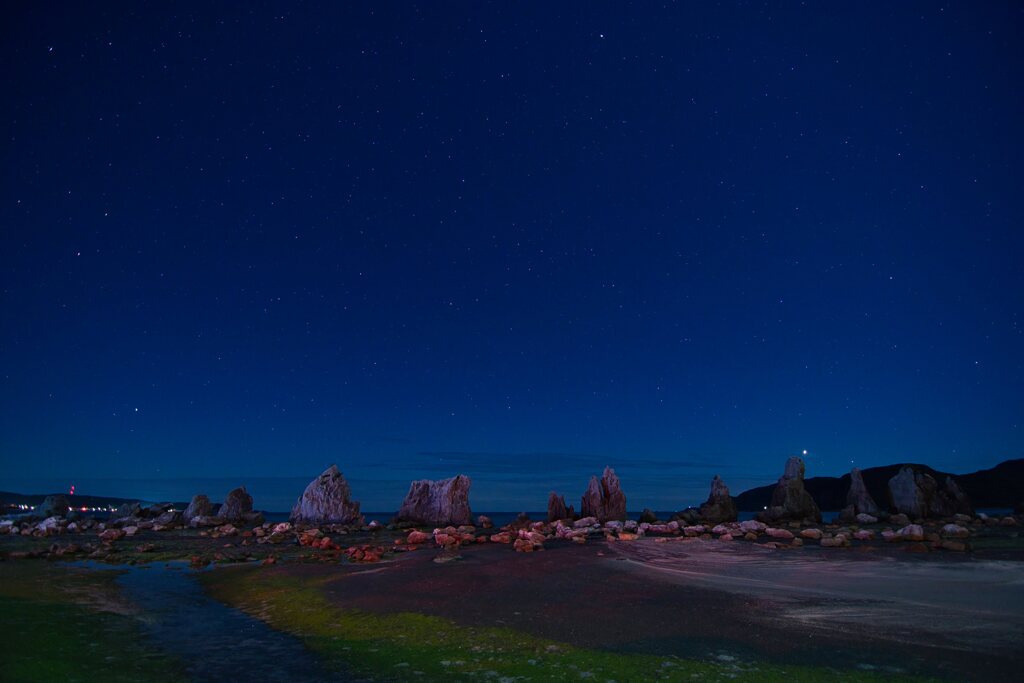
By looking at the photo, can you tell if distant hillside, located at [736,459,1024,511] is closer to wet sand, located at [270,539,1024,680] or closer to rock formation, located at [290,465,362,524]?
rock formation, located at [290,465,362,524]

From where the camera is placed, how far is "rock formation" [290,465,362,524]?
51719 millimetres

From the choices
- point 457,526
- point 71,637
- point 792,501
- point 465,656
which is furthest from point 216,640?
point 792,501

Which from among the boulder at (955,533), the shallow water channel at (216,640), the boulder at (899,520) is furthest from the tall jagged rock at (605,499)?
A: the shallow water channel at (216,640)

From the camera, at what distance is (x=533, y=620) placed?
11.8 metres

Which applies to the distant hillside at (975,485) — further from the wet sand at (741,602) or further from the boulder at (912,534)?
the wet sand at (741,602)

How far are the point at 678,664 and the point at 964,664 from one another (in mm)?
3932

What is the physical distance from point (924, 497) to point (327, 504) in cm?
5022

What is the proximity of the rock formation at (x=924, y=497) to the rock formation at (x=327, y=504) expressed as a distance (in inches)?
1798

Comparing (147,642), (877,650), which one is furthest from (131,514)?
(877,650)

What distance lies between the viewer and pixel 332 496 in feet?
173

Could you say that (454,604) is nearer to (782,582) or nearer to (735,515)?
(782,582)

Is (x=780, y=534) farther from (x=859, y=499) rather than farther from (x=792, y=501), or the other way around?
(x=859, y=499)

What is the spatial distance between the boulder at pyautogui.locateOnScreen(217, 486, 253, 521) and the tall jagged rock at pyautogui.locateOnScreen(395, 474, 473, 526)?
46.3ft

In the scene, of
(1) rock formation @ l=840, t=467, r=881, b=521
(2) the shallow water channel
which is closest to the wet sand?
(2) the shallow water channel
